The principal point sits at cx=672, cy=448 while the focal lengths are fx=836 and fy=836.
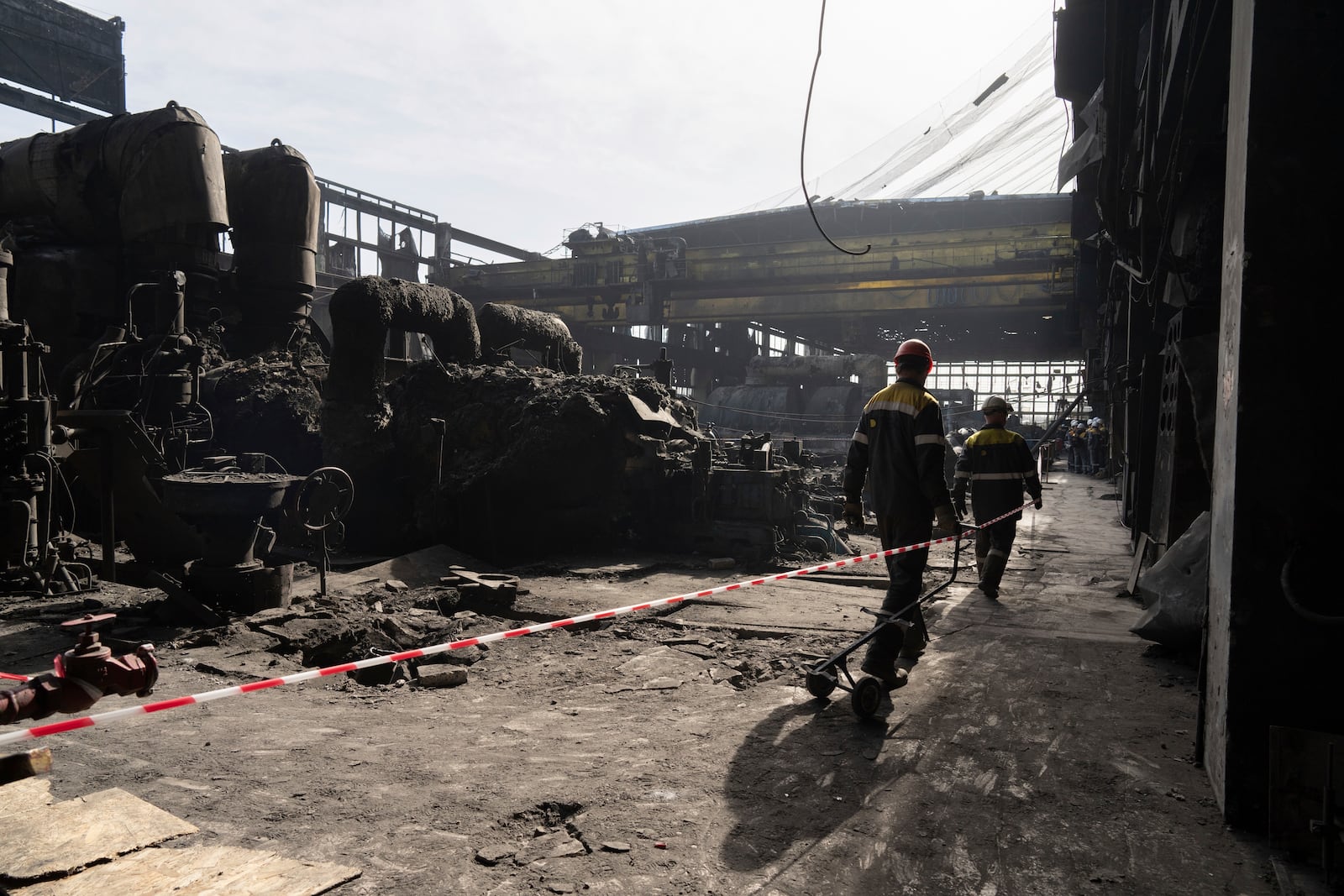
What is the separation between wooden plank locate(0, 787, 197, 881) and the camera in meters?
2.61

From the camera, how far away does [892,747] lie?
3857 mm

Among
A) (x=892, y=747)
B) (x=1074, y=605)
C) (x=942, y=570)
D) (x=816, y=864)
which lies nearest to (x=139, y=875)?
(x=816, y=864)

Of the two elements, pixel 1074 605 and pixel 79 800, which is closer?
pixel 79 800

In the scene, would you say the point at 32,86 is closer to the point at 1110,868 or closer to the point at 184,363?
the point at 184,363

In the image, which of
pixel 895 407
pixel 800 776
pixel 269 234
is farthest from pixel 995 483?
pixel 269 234

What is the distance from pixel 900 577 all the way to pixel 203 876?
137 inches

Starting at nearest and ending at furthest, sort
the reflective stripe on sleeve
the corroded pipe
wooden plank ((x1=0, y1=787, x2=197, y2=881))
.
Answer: wooden plank ((x1=0, y1=787, x2=197, y2=881)), the reflective stripe on sleeve, the corroded pipe

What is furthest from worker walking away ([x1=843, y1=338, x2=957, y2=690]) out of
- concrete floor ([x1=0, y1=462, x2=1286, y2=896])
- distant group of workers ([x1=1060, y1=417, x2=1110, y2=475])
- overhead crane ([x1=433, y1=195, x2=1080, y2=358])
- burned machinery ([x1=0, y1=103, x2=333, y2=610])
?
distant group of workers ([x1=1060, y1=417, x2=1110, y2=475])

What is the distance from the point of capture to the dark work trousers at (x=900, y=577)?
4.53 m

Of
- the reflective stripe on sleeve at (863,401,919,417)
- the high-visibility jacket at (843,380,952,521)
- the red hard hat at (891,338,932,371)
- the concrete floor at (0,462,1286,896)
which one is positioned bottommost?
the concrete floor at (0,462,1286,896)

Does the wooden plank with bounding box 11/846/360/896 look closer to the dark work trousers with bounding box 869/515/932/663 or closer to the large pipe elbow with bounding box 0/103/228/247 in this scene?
the dark work trousers with bounding box 869/515/932/663

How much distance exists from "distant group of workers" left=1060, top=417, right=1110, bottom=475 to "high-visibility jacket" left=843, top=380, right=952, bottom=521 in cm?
2170

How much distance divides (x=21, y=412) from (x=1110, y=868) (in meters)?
9.40

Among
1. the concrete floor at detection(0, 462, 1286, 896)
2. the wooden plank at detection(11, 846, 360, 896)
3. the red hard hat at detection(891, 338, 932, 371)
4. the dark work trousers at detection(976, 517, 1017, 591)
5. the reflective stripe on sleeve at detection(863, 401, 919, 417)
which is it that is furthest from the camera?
the dark work trousers at detection(976, 517, 1017, 591)
